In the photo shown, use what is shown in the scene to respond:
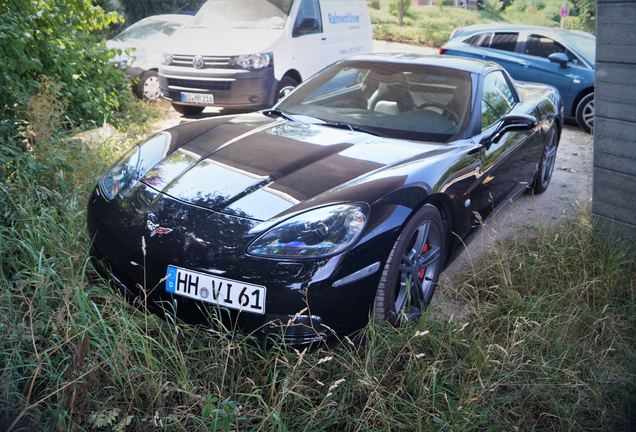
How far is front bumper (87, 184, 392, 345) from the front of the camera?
2.56 meters

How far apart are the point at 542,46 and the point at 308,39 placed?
3.45 metres

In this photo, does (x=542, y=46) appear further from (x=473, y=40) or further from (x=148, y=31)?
(x=148, y=31)

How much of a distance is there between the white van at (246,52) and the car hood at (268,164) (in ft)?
12.3

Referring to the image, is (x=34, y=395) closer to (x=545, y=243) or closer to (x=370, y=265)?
(x=370, y=265)

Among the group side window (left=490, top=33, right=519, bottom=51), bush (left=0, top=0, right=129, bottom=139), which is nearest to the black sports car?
bush (left=0, top=0, right=129, bottom=139)

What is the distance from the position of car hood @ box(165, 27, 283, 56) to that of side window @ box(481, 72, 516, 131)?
356cm

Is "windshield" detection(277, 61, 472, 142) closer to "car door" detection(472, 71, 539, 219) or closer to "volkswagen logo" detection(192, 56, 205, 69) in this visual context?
"car door" detection(472, 71, 539, 219)

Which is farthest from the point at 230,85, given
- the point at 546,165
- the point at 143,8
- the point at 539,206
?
the point at 143,8

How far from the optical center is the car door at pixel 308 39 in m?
8.05

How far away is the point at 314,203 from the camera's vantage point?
279 centimetres

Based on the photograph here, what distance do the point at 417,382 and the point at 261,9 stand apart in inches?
262

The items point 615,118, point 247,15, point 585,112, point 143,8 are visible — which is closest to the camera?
point 615,118

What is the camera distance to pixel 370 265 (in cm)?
268

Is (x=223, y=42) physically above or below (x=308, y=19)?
below
